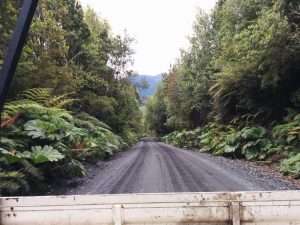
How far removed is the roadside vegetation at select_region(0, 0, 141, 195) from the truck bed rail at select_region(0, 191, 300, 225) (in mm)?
664

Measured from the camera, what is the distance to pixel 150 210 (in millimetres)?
2361

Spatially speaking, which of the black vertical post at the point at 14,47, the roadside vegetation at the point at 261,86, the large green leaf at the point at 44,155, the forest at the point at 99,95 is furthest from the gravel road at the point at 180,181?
the black vertical post at the point at 14,47

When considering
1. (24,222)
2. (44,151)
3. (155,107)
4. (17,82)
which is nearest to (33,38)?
(17,82)

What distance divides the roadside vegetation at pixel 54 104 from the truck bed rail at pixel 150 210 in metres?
0.66

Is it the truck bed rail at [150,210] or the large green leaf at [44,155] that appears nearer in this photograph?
the truck bed rail at [150,210]

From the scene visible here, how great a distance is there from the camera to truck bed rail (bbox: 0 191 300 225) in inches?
93.2

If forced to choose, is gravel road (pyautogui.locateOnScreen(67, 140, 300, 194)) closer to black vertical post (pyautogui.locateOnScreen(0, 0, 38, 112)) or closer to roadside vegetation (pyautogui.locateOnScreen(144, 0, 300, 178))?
roadside vegetation (pyautogui.locateOnScreen(144, 0, 300, 178))

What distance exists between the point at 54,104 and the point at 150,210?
877cm

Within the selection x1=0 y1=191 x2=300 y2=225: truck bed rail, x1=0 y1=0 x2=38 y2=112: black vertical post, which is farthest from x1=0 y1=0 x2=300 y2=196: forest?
x1=0 y1=191 x2=300 y2=225: truck bed rail

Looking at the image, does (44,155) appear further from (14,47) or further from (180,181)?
(14,47)

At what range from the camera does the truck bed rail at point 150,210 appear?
2.37 metres

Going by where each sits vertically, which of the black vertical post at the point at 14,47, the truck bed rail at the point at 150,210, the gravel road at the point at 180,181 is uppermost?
the black vertical post at the point at 14,47

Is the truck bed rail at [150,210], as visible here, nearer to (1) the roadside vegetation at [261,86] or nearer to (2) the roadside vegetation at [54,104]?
(2) the roadside vegetation at [54,104]

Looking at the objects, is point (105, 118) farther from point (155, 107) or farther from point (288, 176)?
point (155, 107)
